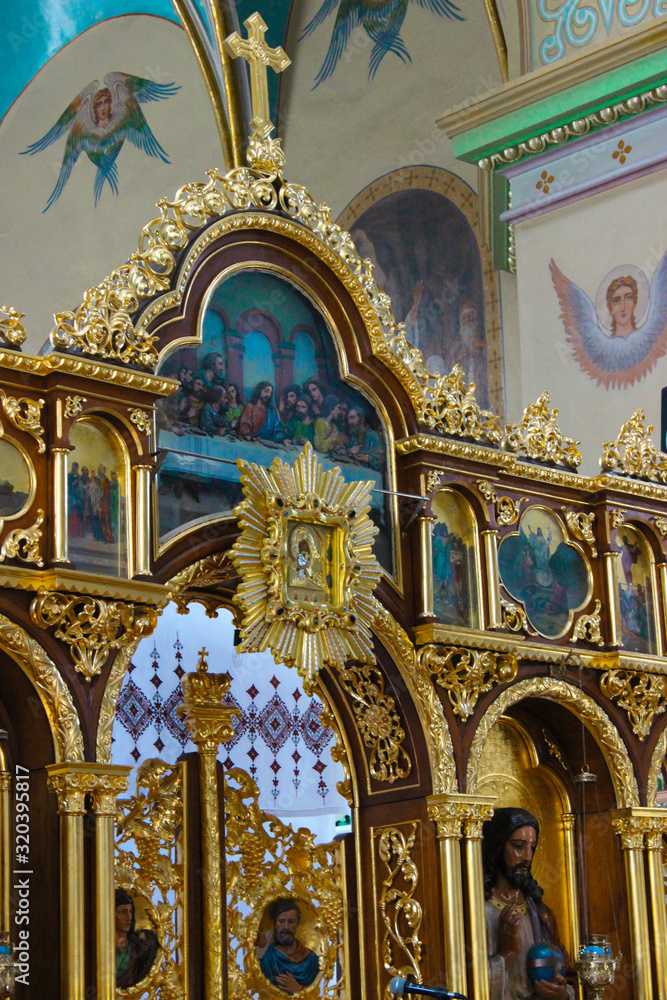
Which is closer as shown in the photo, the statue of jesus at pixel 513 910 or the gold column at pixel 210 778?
the gold column at pixel 210 778

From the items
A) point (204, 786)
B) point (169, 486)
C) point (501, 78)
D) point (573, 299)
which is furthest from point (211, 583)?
point (501, 78)

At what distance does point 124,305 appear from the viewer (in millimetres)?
8641

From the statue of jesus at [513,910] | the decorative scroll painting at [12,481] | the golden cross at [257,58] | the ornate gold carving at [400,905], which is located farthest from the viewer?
the statue of jesus at [513,910]

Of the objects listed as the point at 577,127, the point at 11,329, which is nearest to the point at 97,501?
the point at 11,329

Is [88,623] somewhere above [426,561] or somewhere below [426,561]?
Result: below

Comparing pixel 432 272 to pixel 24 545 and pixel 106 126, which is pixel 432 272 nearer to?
pixel 106 126

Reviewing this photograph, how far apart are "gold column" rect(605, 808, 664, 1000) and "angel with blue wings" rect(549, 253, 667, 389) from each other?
4211 mm

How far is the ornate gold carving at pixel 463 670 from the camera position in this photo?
381 inches

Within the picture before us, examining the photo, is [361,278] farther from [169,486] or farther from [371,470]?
[169,486]

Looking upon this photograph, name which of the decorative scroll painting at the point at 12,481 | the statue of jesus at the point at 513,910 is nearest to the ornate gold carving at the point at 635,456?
the statue of jesus at the point at 513,910

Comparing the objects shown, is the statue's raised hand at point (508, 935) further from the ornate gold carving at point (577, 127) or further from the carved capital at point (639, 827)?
the ornate gold carving at point (577, 127)

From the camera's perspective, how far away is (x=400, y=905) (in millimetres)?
9656

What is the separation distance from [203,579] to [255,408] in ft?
3.28

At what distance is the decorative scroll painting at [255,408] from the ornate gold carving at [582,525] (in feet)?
5.29
